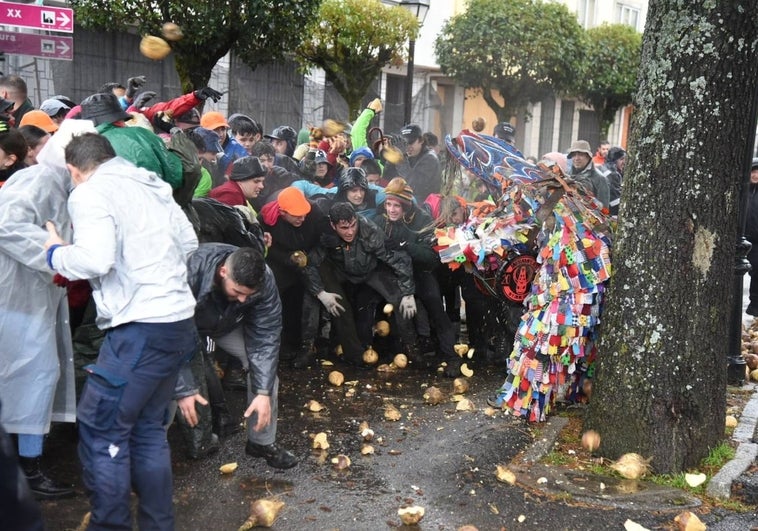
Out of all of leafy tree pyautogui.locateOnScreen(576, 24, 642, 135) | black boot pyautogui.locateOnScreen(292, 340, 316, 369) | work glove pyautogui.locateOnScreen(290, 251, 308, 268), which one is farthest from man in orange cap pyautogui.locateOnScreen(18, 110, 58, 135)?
leafy tree pyautogui.locateOnScreen(576, 24, 642, 135)

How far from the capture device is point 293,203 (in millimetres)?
6930

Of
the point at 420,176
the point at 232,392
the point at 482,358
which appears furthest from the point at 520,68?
the point at 232,392

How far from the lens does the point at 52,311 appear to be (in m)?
4.59

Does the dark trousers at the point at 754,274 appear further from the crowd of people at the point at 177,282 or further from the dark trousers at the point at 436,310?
the dark trousers at the point at 436,310

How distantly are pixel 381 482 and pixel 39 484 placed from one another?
1.86 metres

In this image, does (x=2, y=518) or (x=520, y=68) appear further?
(x=520, y=68)

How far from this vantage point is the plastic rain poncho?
4.31 metres

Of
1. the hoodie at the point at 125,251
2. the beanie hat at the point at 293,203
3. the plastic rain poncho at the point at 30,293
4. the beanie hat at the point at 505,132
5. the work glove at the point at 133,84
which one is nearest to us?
the hoodie at the point at 125,251

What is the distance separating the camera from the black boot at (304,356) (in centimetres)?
738

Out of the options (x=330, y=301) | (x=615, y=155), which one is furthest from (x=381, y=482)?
(x=615, y=155)

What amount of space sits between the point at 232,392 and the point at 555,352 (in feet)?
7.95

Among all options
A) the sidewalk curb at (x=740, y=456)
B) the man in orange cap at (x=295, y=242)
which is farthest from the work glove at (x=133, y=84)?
the sidewalk curb at (x=740, y=456)

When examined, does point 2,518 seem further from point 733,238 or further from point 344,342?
point 344,342

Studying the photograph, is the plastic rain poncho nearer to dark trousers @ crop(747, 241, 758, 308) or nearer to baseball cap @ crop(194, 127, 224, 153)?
baseball cap @ crop(194, 127, 224, 153)
